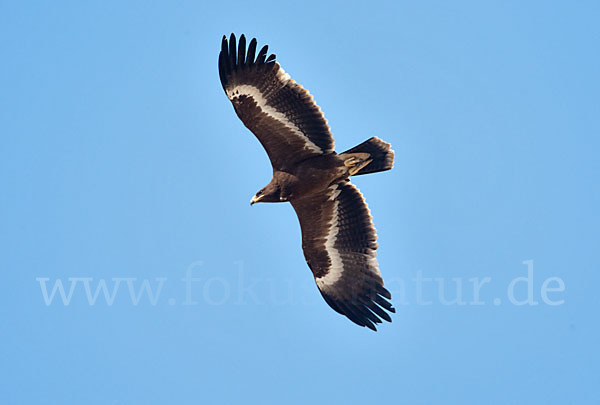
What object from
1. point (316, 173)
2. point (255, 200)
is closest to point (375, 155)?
point (316, 173)

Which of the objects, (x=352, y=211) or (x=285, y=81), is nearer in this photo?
(x=285, y=81)

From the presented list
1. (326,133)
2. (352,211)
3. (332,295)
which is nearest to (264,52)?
(326,133)

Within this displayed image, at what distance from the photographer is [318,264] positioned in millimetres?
12531

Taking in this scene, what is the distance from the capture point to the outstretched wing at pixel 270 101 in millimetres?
11297

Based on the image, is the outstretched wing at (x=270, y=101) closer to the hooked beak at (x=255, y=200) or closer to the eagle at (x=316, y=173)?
the eagle at (x=316, y=173)

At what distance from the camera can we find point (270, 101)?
37.5 ft

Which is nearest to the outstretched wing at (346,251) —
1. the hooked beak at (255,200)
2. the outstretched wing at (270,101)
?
the hooked beak at (255,200)

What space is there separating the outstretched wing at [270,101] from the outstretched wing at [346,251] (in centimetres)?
85

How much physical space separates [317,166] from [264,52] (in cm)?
166

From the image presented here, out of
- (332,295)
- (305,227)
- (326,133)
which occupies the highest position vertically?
(326,133)

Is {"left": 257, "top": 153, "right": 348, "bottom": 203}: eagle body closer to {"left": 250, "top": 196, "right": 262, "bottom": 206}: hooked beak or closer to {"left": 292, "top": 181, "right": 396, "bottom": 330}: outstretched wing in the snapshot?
{"left": 250, "top": 196, "right": 262, "bottom": 206}: hooked beak

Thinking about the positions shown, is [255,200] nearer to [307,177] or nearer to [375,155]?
[307,177]

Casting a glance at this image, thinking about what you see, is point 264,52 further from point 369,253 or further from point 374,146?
point 369,253

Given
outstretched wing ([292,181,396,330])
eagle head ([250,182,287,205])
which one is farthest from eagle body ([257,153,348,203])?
outstretched wing ([292,181,396,330])
